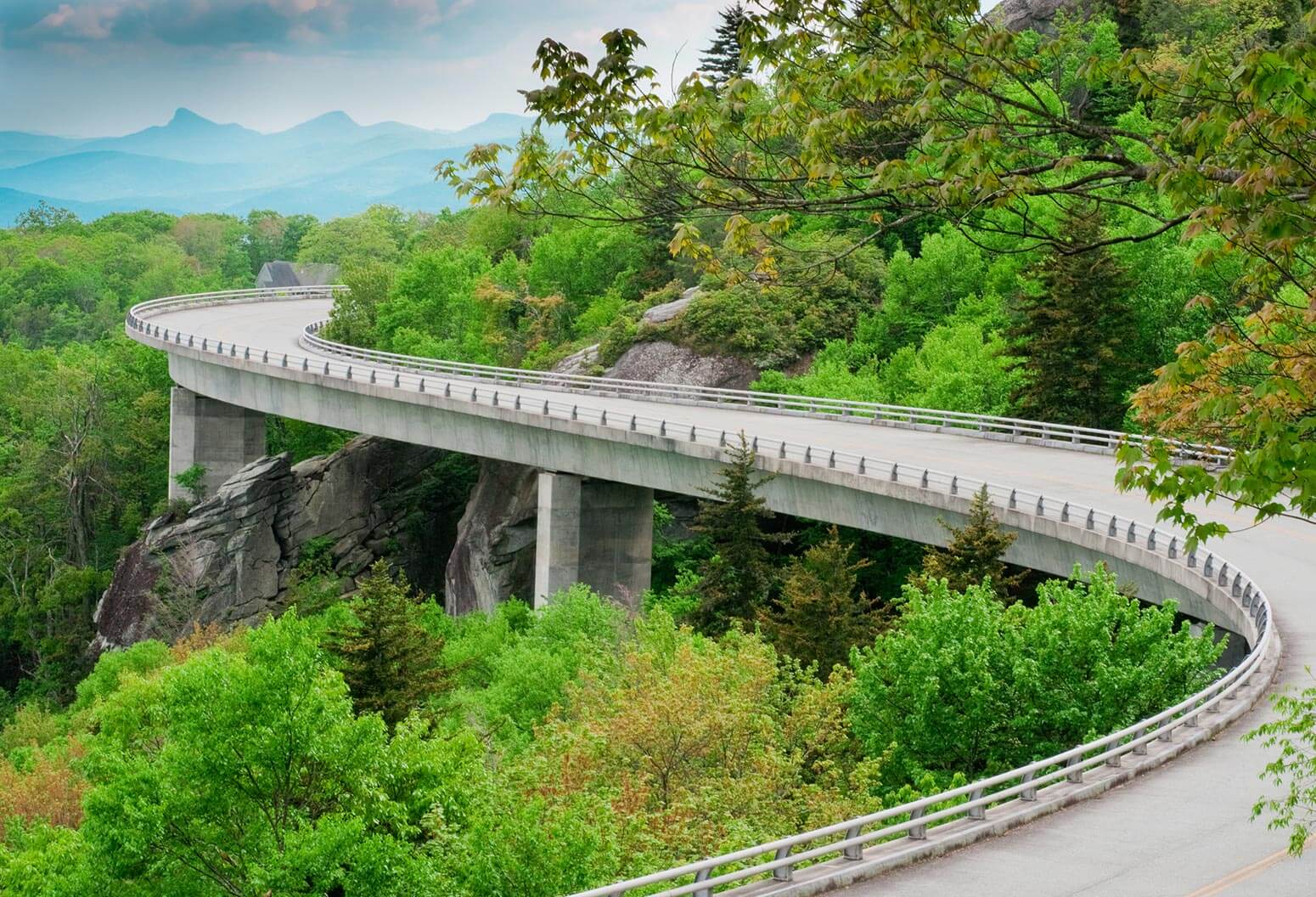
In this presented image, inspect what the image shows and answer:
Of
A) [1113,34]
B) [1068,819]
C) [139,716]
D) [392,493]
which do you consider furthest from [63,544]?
[1068,819]

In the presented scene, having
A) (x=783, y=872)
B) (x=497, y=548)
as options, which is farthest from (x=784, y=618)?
(x=497, y=548)

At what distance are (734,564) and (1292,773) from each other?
1945cm

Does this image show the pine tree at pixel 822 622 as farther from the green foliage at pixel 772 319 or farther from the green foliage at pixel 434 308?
the green foliage at pixel 434 308

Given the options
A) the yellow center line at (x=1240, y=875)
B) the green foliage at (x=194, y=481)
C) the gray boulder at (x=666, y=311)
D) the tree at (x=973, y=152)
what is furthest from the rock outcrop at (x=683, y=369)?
the tree at (x=973, y=152)

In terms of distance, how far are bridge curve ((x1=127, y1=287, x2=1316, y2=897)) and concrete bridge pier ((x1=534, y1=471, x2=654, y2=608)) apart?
1030 millimetres

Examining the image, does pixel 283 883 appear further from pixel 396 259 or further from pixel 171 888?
pixel 396 259

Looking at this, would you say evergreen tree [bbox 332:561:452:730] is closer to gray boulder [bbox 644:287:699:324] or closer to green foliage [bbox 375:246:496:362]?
gray boulder [bbox 644:287:699:324]

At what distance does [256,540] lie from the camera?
58.5 m

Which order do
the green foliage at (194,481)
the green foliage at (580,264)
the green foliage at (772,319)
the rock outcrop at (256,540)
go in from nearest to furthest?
the rock outcrop at (256,540)
the green foliage at (772,319)
the green foliage at (194,481)
the green foliage at (580,264)

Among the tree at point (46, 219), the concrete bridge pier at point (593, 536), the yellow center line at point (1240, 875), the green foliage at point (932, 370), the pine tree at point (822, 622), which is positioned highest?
the tree at point (46, 219)

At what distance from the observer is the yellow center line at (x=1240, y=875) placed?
14.0 metres

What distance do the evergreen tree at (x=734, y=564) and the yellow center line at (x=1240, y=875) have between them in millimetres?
20360

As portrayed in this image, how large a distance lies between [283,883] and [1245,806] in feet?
34.8

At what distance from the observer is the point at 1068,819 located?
16.1 metres
